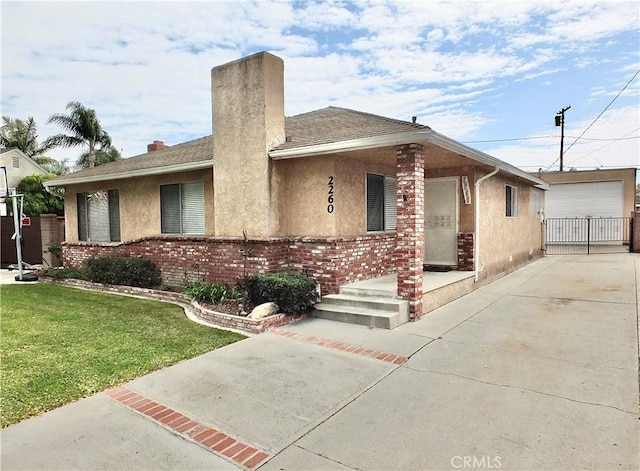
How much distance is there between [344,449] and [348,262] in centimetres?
486

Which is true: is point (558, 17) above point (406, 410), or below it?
above

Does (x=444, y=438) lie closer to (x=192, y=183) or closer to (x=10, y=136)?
(x=192, y=183)

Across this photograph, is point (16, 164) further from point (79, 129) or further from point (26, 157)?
point (79, 129)

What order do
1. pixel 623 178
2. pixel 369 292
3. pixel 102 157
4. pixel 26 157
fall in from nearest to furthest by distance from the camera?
1. pixel 369 292
2. pixel 623 178
3. pixel 102 157
4. pixel 26 157

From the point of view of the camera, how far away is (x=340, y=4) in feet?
28.0

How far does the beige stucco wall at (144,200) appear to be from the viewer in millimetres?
9289

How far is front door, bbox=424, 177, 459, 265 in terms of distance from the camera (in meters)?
9.90

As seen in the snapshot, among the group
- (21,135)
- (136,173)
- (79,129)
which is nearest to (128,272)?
(136,173)

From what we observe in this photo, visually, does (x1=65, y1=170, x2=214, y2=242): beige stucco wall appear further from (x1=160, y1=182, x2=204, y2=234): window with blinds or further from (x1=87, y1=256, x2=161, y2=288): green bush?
(x1=87, y1=256, x2=161, y2=288): green bush

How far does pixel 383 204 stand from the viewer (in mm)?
9078

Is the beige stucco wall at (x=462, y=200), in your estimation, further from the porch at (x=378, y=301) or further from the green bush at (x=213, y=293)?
the green bush at (x=213, y=293)

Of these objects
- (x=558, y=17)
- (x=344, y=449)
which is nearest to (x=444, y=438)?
(x=344, y=449)

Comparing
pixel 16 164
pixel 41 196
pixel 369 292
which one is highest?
Answer: pixel 16 164

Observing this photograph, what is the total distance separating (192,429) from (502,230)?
10.5m
